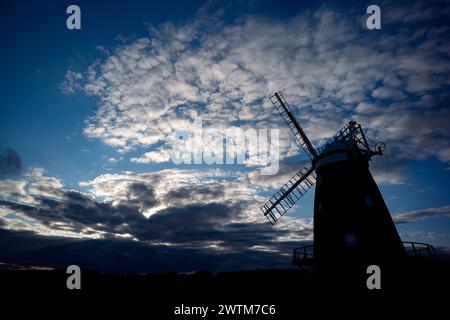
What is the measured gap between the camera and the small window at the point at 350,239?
657 inches

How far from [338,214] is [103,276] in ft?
71.5

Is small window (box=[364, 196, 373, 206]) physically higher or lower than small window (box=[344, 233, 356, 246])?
higher

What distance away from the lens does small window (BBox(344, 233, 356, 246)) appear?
16688 millimetres

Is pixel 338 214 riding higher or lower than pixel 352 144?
lower

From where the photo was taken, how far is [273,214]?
79.4 ft

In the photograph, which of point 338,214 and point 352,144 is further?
point 352,144

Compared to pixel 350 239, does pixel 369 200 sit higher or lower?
higher

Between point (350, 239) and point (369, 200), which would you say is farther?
point (369, 200)

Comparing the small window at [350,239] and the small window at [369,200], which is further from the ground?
the small window at [369,200]

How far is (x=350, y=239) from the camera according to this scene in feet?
55.3

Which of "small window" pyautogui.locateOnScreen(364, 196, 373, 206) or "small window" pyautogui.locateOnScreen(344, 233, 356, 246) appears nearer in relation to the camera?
"small window" pyautogui.locateOnScreen(344, 233, 356, 246)

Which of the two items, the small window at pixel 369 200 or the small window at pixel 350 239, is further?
the small window at pixel 369 200
